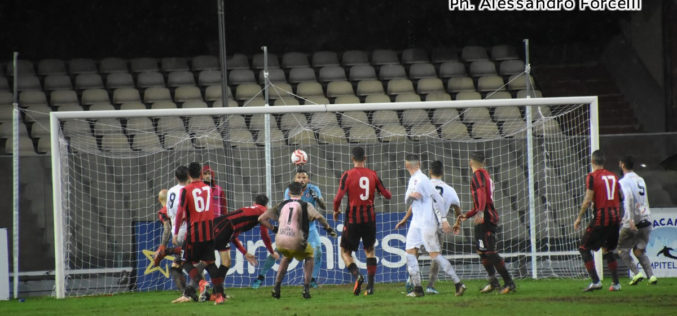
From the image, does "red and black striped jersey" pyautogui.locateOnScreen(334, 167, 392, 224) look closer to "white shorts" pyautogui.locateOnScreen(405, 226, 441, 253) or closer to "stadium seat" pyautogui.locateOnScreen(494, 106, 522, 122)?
"white shorts" pyautogui.locateOnScreen(405, 226, 441, 253)

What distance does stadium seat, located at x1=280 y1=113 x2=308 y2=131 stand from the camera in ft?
58.6

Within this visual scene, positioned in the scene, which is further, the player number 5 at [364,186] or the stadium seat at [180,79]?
the stadium seat at [180,79]

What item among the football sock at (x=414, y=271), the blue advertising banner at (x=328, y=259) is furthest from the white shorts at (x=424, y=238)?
the blue advertising banner at (x=328, y=259)

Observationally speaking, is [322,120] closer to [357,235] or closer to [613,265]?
[357,235]

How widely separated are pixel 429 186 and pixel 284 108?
3049mm

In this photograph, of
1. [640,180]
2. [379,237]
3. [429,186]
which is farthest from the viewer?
[379,237]

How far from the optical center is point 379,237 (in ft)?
50.3

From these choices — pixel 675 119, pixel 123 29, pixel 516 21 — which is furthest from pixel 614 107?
pixel 123 29

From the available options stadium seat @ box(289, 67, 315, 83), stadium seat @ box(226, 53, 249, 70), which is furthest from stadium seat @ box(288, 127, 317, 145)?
stadium seat @ box(226, 53, 249, 70)

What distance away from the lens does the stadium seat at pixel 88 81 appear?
20125mm

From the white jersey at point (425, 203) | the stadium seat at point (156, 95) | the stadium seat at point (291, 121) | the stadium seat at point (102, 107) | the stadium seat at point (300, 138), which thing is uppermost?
the stadium seat at point (156, 95)

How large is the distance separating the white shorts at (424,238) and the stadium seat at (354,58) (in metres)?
9.71

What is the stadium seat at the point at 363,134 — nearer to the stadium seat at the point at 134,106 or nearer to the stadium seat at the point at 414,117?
the stadium seat at the point at 414,117

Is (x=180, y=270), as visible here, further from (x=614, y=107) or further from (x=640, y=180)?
(x=614, y=107)
